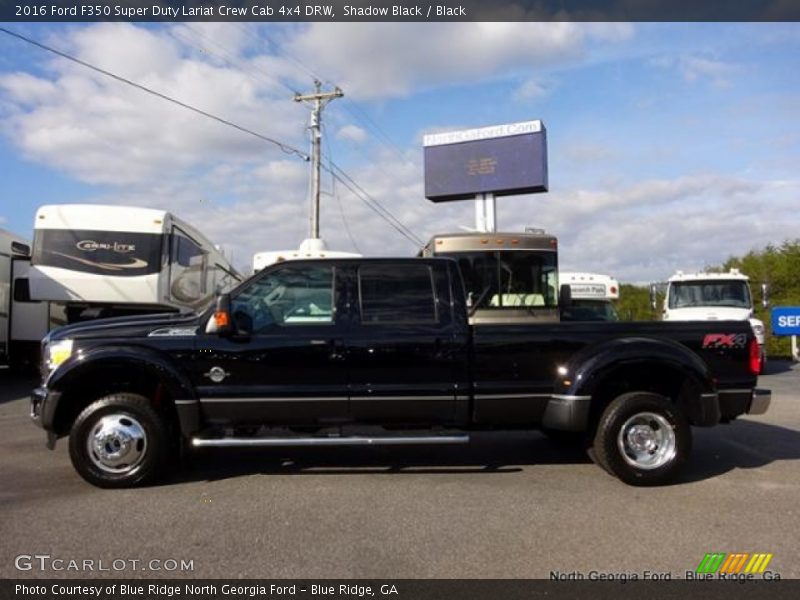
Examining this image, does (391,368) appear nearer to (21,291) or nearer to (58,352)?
(58,352)

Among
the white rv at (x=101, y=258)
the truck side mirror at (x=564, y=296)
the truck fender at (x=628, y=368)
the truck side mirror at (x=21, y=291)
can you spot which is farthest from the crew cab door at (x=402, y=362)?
the truck side mirror at (x=21, y=291)

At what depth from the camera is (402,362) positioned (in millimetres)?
5824

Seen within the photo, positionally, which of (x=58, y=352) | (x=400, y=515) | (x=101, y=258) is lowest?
(x=400, y=515)

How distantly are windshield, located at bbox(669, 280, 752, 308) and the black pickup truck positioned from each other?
11511 mm

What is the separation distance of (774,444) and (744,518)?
3.07 meters

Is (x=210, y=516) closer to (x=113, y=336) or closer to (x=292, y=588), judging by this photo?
(x=292, y=588)

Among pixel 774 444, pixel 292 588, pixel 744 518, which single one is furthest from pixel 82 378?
pixel 774 444

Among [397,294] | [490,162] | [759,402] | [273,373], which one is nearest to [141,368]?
[273,373]

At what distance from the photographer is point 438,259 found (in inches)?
245

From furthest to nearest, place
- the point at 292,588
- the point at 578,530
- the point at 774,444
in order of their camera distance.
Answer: the point at 774,444
the point at 578,530
the point at 292,588

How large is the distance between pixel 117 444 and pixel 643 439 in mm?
4424

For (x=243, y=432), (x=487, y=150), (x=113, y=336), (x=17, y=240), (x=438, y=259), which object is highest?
(x=487, y=150)

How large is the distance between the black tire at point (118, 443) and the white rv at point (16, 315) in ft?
36.7

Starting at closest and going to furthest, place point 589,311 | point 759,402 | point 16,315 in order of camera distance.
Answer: point 759,402 < point 589,311 < point 16,315
